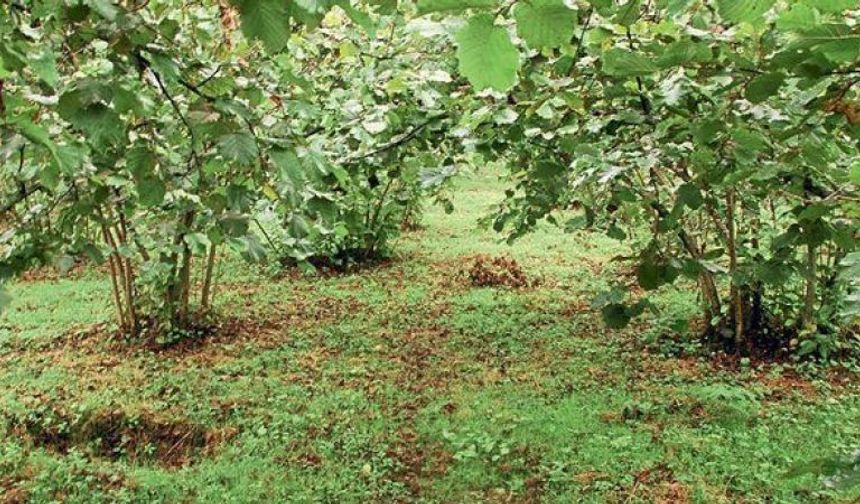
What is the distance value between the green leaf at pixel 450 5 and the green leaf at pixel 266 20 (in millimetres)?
380

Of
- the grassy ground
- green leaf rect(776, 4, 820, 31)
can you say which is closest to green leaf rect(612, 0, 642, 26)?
green leaf rect(776, 4, 820, 31)

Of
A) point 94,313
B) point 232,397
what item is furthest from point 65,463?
point 94,313

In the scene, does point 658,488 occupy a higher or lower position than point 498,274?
lower

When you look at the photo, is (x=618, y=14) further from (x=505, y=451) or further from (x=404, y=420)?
(x=404, y=420)

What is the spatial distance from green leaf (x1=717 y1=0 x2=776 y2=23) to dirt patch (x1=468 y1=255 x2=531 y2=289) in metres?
7.51

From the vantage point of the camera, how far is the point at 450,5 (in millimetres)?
771

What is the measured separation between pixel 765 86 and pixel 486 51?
0.73 meters

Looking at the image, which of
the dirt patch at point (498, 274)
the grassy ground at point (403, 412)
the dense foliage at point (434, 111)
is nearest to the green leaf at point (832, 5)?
the dense foliage at point (434, 111)

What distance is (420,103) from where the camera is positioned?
3789mm

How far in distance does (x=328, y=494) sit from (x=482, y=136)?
1993mm

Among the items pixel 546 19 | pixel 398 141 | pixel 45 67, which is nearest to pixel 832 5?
pixel 546 19

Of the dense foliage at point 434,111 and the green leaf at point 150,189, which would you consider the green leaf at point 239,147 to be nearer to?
the dense foliage at point 434,111

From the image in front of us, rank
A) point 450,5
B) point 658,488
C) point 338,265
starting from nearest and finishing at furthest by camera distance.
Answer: point 450,5 < point 658,488 < point 338,265

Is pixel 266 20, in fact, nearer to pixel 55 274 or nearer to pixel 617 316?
pixel 617 316
